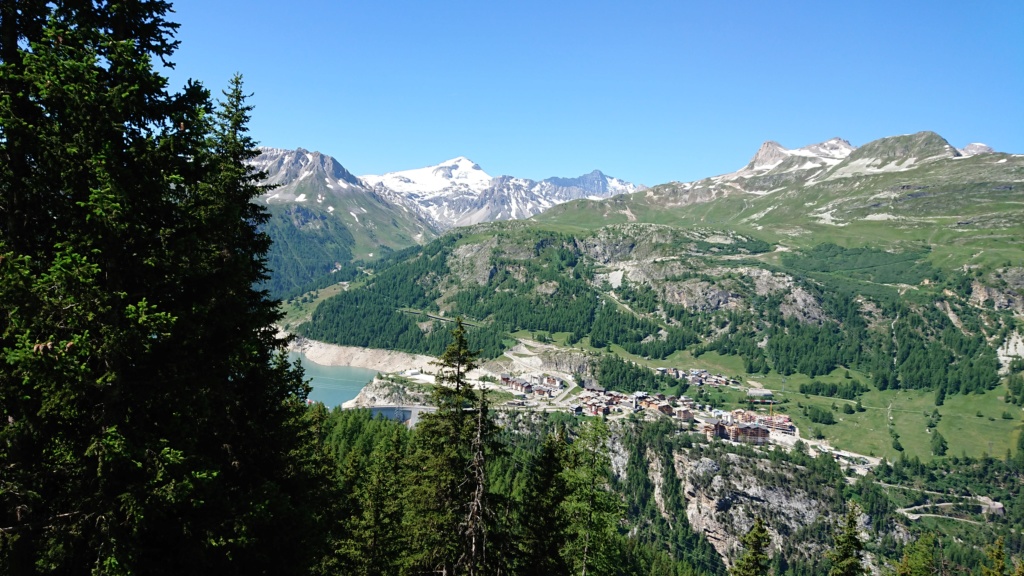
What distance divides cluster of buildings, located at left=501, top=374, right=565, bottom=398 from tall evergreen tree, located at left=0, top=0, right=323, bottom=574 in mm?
156685

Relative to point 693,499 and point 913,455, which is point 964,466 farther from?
point 693,499

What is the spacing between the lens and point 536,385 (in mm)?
171250

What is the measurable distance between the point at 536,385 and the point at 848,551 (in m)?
145

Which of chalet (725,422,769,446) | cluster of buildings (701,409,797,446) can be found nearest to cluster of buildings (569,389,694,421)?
cluster of buildings (701,409,797,446)

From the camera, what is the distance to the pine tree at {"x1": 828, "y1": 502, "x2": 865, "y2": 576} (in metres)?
27.2

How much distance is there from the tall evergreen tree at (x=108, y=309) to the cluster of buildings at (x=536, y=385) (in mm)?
156685

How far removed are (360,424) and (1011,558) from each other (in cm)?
13571

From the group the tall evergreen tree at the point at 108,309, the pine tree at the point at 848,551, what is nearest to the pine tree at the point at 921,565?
the pine tree at the point at 848,551

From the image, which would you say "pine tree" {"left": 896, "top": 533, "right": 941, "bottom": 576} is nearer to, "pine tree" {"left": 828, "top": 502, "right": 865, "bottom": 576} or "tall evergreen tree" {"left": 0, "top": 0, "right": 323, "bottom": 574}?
"pine tree" {"left": 828, "top": 502, "right": 865, "bottom": 576}

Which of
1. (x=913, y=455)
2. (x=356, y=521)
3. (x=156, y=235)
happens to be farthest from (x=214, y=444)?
(x=913, y=455)

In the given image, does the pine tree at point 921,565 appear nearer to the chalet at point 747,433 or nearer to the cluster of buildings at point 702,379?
the chalet at point 747,433

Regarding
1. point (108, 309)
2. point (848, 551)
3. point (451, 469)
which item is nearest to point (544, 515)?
point (451, 469)

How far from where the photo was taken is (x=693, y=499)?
124 m

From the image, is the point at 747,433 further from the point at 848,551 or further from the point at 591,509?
the point at 591,509
